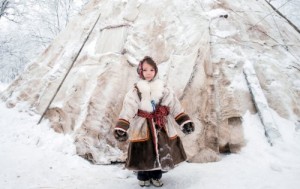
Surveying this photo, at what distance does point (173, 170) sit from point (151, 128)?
0.73m

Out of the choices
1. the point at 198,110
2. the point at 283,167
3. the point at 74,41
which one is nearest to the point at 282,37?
the point at 198,110

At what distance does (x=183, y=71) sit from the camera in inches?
161

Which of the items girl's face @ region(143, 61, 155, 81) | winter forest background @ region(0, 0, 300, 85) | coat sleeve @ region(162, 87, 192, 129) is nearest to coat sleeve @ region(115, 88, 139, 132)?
girl's face @ region(143, 61, 155, 81)

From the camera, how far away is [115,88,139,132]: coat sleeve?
2.98 metres

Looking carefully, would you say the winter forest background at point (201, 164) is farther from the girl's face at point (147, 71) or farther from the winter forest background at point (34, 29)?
the winter forest background at point (34, 29)

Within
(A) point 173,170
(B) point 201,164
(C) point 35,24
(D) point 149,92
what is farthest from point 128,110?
(C) point 35,24

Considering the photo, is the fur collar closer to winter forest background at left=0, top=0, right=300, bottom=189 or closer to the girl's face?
the girl's face

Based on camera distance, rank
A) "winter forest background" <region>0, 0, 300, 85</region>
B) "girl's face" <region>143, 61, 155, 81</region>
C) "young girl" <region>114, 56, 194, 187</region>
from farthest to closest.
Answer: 1. "winter forest background" <region>0, 0, 300, 85</region>
2. "girl's face" <region>143, 61, 155, 81</region>
3. "young girl" <region>114, 56, 194, 187</region>

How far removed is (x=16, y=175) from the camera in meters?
3.28

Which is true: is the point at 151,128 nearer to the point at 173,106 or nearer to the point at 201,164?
the point at 173,106

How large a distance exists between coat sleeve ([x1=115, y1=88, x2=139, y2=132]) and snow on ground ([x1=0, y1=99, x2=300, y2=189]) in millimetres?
678

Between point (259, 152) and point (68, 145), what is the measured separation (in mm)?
2391

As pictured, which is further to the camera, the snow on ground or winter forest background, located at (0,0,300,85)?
winter forest background, located at (0,0,300,85)

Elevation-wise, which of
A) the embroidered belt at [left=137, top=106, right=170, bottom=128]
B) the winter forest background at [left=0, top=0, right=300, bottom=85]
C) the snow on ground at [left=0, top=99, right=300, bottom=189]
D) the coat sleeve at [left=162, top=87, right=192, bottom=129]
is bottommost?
the snow on ground at [left=0, top=99, right=300, bottom=189]
